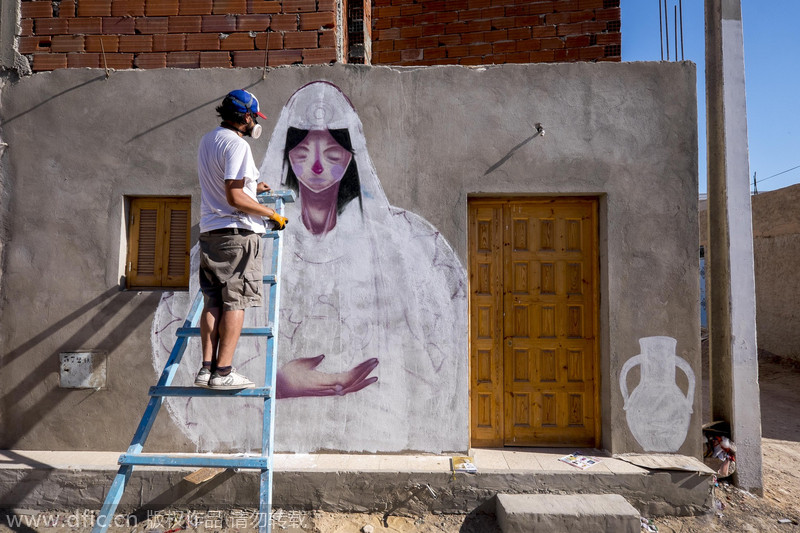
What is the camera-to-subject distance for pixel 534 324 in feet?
13.6

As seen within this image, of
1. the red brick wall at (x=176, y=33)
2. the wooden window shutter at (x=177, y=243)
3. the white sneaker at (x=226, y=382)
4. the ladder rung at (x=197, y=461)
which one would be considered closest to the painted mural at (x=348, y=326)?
the wooden window shutter at (x=177, y=243)

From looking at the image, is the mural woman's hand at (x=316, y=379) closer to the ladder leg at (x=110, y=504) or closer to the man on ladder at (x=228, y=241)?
the man on ladder at (x=228, y=241)

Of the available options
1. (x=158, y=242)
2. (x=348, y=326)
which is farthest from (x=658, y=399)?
(x=158, y=242)

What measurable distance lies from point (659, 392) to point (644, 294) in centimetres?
76

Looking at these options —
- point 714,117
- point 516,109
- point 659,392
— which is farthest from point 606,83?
point 659,392

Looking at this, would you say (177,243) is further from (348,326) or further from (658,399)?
(658,399)

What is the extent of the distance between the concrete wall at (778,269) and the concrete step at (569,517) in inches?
283

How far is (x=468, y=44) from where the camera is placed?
17.1ft

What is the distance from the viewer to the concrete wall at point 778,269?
30.2 feet

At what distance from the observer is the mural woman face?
4059 millimetres

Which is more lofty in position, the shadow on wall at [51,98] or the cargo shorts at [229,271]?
the shadow on wall at [51,98]

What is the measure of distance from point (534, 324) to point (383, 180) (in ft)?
5.65

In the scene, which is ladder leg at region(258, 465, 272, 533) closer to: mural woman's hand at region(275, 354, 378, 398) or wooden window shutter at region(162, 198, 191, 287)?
mural woman's hand at region(275, 354, 378, 398)

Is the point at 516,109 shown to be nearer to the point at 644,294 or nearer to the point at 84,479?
the point at 644,294
